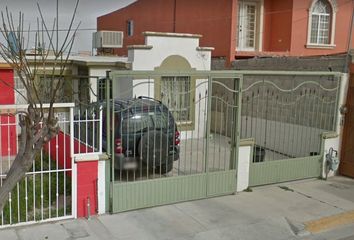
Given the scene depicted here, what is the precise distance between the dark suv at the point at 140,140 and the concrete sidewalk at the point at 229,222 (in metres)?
0.90

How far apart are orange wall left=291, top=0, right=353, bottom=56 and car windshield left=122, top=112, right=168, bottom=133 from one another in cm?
1035

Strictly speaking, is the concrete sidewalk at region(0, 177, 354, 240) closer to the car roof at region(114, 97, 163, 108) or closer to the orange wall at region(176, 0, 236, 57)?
the car roof at region(114, 97, 163, 108)

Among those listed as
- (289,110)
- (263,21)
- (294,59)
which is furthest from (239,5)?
(289,110)

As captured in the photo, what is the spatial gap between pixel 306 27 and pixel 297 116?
710cm

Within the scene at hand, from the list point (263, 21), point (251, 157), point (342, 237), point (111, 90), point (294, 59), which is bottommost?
point (342, 237)

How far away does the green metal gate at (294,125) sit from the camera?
8406 mm

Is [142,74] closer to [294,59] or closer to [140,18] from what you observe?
[294,59]

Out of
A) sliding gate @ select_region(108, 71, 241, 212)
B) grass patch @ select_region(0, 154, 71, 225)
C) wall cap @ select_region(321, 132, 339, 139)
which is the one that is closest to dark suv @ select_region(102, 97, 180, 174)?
sliding gate @ select_region(108, 71, 241, 212)

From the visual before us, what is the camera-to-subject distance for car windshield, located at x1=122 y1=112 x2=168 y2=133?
25.0 feet

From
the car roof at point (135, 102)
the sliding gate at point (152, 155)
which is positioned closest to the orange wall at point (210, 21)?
the car roof at point (135, 102)

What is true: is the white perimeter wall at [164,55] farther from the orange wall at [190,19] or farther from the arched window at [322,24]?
the arched window at [322,24]

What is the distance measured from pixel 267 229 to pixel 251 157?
6.57ft

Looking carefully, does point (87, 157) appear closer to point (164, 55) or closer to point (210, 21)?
point (164, 55)

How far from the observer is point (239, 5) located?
628 inches
